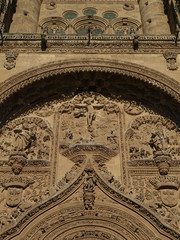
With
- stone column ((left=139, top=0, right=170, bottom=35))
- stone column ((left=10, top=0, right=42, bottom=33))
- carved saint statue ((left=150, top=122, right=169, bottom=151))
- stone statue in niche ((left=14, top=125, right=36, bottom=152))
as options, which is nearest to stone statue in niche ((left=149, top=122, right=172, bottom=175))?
carved saint statue ((left=150, top=122, right=169, bottom=151))

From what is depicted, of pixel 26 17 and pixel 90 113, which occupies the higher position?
pixel 26 17

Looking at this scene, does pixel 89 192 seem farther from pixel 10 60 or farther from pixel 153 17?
pixel 153 17

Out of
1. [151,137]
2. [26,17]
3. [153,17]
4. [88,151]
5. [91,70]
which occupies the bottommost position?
[88,151]

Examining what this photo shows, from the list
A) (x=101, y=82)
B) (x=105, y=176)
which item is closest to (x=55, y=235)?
(x=105, y=176)

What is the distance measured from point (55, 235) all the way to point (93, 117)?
12.2ft

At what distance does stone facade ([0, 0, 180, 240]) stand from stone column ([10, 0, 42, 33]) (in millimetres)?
3333

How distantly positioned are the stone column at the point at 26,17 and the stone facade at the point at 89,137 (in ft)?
10.9

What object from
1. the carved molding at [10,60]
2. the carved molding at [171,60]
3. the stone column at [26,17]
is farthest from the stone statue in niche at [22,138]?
the stone column at [26,17]

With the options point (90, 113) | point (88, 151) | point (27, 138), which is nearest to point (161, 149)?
point (88, 151)

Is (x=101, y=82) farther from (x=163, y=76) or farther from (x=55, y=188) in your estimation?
(x=55, y=188)

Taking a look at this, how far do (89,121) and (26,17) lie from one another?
688 centimetres

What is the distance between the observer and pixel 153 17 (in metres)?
15.3

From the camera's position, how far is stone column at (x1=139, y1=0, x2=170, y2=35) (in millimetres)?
14766

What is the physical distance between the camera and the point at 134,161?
9922 mm
